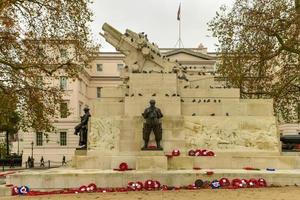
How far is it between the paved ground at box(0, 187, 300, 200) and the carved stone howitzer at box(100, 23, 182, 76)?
6.36m

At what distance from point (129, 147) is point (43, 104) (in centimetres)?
1004

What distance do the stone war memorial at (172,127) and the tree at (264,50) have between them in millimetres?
9676

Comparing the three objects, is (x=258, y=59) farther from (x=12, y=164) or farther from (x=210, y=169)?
(x=12, y=164)

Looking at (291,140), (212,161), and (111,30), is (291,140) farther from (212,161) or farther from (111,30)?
(111,30)

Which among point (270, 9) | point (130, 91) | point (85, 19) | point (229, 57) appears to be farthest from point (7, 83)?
point (270, 9)

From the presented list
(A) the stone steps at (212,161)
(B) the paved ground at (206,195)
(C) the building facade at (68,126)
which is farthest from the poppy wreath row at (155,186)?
(C) the building facade at (68,126)

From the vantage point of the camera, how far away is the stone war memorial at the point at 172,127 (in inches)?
672

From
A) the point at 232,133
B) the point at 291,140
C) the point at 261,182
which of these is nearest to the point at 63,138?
the point at 291,140

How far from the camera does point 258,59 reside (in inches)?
1160

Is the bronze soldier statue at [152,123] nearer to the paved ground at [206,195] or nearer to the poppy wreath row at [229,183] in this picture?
the poppy wreath row at [229,183]

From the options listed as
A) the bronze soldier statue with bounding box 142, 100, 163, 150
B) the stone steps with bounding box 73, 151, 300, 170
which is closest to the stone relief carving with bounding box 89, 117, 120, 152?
the stone steps with bounding box 73, 151, 300, 170

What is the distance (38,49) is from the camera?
25.0m

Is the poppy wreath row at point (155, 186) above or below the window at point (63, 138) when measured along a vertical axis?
below

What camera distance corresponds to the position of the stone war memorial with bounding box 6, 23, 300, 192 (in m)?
17.1
